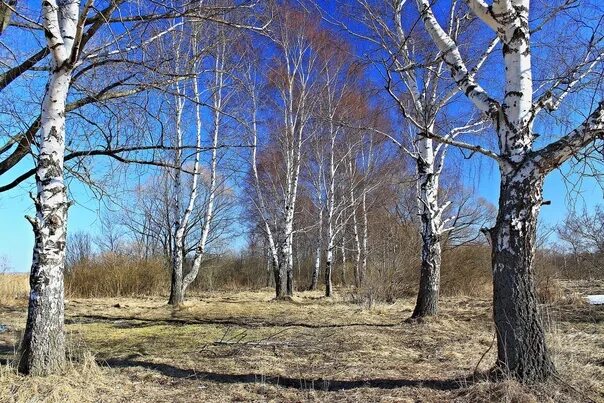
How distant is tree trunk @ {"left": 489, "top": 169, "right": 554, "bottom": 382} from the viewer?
3924 millimetres

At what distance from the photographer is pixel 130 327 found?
876 cm

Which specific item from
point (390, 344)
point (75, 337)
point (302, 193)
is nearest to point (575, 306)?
point (390, 344)

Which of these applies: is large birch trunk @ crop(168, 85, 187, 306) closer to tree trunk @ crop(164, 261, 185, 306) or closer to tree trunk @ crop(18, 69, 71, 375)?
tree trunk @ crop(164, 261, 185, 306)

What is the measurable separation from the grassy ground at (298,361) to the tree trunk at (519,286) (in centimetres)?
21

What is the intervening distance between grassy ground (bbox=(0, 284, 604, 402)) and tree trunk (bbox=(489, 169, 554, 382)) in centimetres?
21

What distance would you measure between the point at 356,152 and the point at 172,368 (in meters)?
15.7

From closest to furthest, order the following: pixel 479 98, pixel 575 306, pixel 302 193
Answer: pixel 479 98 → pixel 575 306 → pixel 302 193

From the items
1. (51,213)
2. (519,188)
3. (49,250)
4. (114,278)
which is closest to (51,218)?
(51,213)

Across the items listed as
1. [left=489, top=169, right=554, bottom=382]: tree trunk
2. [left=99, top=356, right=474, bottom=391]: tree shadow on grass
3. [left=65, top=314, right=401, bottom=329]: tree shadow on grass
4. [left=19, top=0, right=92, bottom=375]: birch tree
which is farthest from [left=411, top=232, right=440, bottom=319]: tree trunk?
[left=19, top=0, right=92, bottom=375]: birch tree

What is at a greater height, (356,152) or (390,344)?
(356,152)

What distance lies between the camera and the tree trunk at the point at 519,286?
3.92m

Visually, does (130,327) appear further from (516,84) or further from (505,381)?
(516,84)

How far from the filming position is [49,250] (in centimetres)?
461

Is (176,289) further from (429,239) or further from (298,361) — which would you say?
(298,361)
